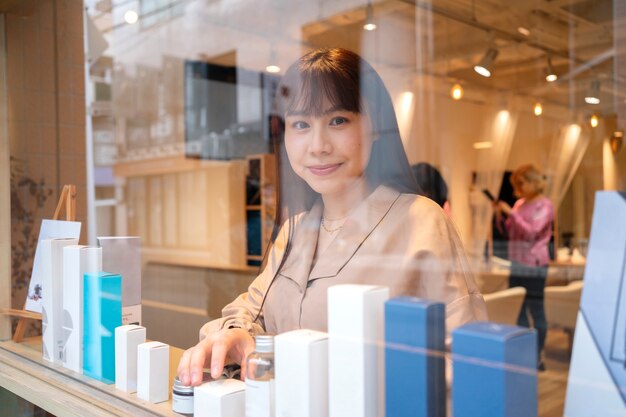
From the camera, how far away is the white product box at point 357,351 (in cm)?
82

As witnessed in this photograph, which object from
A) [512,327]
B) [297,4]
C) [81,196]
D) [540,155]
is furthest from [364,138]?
[297,4]

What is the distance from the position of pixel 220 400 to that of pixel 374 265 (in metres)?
0.39

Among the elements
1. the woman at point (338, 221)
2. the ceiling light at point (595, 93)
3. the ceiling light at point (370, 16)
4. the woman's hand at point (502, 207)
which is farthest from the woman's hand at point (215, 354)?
the ceiling light at point (370, 16)

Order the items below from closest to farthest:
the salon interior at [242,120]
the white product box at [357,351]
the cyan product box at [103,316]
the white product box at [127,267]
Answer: the white product box at [357,351]
the cyan product box at [103,316]
the white product box at [127,267]
the salon interior at [242,120]

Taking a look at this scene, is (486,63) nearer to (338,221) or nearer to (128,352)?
(338,221)

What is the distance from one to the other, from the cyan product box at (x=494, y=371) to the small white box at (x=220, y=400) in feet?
1.42

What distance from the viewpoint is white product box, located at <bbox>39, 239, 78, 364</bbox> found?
163 centimetres

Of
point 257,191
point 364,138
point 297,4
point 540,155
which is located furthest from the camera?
point 257,191

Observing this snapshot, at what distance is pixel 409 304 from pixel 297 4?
515cm

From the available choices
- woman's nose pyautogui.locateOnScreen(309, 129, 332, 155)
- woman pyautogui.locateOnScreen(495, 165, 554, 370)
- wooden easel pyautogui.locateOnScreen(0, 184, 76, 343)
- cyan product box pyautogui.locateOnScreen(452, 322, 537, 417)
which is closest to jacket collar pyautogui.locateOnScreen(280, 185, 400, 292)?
woman's nose pyautogui.locateOnScreen(309, 129, 332, 155)

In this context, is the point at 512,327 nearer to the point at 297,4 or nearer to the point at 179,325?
the point at 179,325

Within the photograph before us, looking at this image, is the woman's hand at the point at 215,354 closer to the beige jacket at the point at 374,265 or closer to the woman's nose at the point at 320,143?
the beige jacket at the point at 374,265

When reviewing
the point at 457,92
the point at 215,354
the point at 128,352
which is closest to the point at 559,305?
the point at 215,354

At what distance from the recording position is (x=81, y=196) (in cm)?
227
